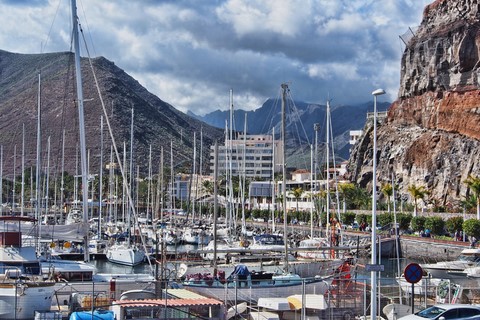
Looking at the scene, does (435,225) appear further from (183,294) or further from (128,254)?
(183,294)

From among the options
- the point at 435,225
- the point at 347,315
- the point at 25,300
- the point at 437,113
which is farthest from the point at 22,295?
the point at 437,113

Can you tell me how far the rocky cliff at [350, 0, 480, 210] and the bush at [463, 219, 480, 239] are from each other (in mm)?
44313

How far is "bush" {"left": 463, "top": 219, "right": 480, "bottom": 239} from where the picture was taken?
78938mm

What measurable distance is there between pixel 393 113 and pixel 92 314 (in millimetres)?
150544

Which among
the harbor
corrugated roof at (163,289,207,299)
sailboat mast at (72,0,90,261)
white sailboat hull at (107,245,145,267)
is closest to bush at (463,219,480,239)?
the harbor

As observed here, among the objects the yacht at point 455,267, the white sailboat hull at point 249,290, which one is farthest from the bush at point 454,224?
the white sailboat hull at point 249,290

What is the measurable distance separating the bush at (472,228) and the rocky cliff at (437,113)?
1745 inches

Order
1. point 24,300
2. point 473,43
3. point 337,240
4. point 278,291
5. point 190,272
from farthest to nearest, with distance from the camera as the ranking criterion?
point 473,43 → point 337,240 → point 190,272 → point 278,291 → point 24,300

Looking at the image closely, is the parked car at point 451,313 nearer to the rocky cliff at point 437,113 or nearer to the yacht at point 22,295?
the yacht at point 22,295

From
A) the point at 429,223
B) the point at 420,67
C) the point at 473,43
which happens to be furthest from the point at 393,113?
the point at 429,223

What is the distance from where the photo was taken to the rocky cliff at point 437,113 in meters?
137

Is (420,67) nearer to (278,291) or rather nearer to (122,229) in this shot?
(122,229)

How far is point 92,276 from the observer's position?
41719 millimetres

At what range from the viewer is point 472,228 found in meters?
79.1
